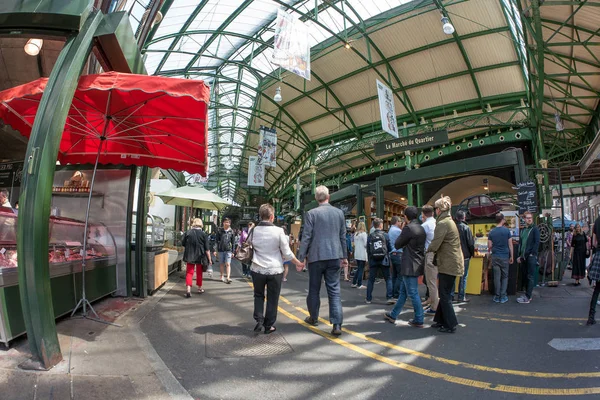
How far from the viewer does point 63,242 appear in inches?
199

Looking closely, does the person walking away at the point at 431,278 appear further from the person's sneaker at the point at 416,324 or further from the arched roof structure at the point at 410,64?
the arched roof structure at the point at 410,64

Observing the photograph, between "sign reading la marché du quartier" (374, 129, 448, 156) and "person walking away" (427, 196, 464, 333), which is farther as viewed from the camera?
"sign reading la marché du quartier" (374, 129, 448, 156)

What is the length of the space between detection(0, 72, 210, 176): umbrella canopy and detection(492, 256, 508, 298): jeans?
6.11 meters

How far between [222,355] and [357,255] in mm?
5887

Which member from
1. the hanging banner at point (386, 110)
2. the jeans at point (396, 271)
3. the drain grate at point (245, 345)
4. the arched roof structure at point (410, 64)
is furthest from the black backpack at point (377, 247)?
the arched roof structure at point (410, 64)

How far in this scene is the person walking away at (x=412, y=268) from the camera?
527 centimetres

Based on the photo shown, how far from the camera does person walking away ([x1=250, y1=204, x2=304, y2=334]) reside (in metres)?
4.74

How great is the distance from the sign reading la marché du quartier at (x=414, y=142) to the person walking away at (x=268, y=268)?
8400 millimetres

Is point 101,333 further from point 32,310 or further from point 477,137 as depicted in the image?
point 477,137

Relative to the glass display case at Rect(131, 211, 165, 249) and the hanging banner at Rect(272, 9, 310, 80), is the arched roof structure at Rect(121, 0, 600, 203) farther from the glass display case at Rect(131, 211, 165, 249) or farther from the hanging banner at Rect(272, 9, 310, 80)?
the glass display case at Rect(131, 211, 165, 249)

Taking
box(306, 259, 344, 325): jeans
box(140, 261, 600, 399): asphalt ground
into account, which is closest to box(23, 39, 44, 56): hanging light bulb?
box(140, 261, 600, 399): asphalt ground

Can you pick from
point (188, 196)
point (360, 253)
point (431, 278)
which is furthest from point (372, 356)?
point (188, 196)

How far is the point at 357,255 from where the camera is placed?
9.23m

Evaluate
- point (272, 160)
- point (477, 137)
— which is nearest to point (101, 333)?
point (272, 160)
